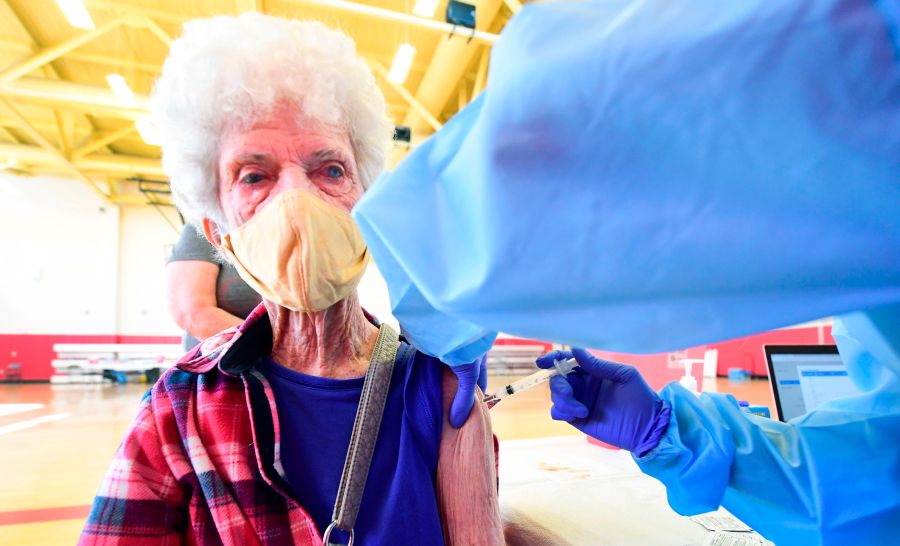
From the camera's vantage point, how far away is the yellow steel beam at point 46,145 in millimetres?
6876

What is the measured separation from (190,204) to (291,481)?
700 millimetres

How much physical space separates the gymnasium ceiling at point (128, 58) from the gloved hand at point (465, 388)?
461 centimetres

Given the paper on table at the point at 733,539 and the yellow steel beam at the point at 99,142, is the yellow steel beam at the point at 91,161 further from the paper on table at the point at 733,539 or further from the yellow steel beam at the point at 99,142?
the paper on table at the point at 733,539

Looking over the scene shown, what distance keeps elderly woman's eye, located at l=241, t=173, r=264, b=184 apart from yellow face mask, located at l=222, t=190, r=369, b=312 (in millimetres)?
112

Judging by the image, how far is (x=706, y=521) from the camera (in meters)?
1.33

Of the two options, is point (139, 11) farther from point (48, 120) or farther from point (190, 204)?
point (190, 204)

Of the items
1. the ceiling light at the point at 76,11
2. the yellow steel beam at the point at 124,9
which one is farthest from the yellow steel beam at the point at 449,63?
the ceiling light at the point at 76,11

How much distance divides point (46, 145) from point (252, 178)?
964 cm

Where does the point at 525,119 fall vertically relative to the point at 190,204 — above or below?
below

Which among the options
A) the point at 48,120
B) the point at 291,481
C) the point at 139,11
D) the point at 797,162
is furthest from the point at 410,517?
the point at 48,120

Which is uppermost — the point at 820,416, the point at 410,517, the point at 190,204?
the point at 190,204

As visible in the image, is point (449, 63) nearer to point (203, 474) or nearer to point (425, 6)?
point (425, 6)

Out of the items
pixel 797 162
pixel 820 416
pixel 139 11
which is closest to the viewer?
pixel 797 162

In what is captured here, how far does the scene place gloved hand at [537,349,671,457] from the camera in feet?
2.89
